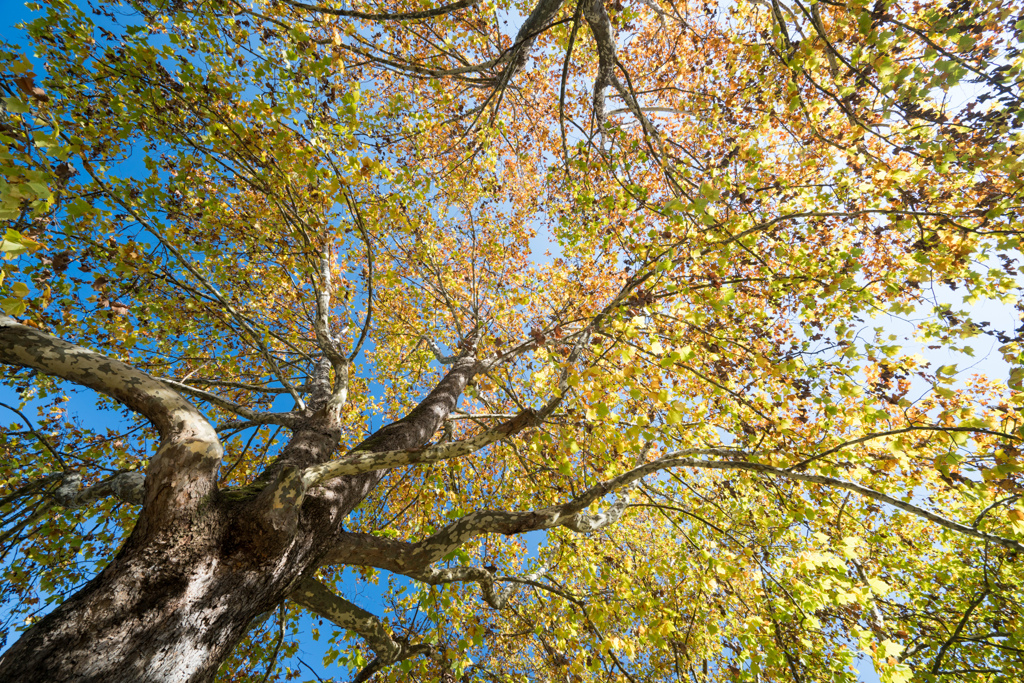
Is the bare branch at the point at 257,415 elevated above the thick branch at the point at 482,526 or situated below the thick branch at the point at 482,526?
above

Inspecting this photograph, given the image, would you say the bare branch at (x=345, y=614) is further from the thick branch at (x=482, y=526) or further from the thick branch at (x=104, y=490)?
the thick branch at (x=104, y=490)

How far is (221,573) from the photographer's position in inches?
89.0

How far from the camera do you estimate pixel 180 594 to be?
2.07m

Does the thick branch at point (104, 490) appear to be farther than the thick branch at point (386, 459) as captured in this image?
Yes

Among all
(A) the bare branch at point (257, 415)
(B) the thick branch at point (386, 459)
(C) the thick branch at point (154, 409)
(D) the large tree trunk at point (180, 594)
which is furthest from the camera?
(A) the bare branch at point (257, 415)

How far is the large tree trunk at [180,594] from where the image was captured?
5.74ft

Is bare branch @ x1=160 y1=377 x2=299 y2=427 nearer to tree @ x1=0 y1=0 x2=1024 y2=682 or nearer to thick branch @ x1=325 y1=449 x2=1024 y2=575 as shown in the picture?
tree @ x1=0 y1=0 x2=1024 y2=682

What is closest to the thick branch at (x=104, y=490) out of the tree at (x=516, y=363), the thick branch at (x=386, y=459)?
the tree at (x=516, y=363)

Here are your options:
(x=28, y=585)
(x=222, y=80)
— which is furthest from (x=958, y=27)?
(x=28, y=585)

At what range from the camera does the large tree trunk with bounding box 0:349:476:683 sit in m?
1.75

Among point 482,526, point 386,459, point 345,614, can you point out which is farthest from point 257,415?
point 482,526

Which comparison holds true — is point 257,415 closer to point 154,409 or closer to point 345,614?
point 154,409

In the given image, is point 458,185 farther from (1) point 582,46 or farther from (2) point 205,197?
(2) point 205,197

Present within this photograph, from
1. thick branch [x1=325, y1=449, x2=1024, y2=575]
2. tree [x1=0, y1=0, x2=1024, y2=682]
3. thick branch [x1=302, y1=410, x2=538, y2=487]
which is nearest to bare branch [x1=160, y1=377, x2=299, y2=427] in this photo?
tree [x1=0, y1=0, x2=1024, y2=682]
